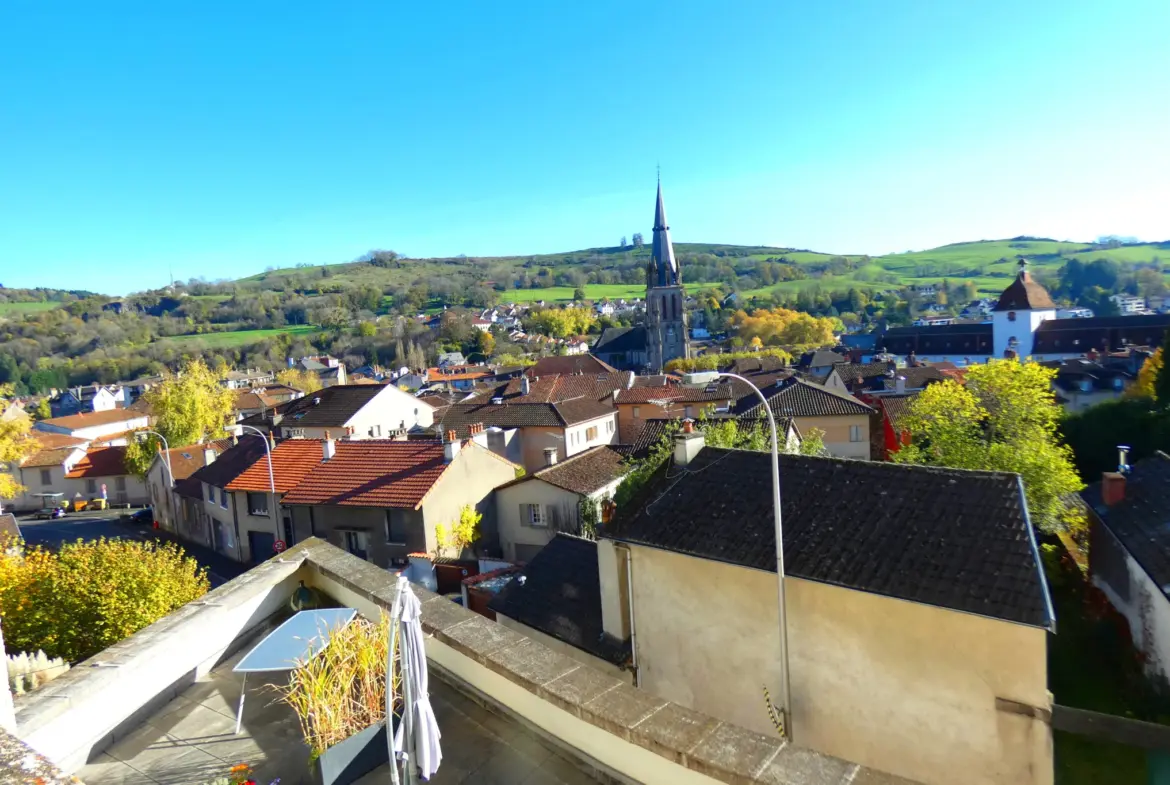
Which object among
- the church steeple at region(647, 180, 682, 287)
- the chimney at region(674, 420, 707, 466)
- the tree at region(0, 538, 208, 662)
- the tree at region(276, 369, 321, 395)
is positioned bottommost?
the tree at region(276, 369, 321, 395)

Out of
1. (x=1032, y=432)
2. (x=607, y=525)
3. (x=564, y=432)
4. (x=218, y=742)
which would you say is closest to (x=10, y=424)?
(x=564, y=432)

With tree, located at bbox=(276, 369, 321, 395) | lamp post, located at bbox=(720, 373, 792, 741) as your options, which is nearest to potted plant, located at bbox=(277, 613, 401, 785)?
lamp post, located at bbox=(720, 373, 792, 741)

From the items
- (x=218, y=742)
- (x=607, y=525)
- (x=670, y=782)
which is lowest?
(x=607, y=525)

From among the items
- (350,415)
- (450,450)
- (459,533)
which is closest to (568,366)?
(350,415)

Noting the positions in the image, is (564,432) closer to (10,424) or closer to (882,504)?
(10,424)

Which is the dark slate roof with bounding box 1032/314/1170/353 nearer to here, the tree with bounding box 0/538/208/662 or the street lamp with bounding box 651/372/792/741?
the street lamp with bounding box 651/372/792/741

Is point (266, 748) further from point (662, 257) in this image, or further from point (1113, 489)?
point (662, 257)

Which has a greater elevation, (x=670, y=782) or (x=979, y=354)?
(x=670, y=782)
